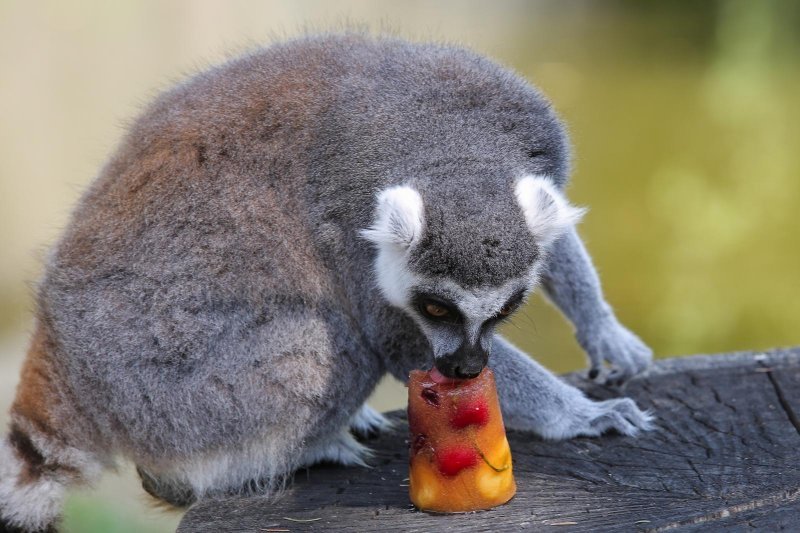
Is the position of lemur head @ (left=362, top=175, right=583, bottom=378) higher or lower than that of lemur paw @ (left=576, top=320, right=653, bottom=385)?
higher

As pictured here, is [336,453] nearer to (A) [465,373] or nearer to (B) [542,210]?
(A) [465,373]

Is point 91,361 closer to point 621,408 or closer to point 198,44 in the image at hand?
point 621,408

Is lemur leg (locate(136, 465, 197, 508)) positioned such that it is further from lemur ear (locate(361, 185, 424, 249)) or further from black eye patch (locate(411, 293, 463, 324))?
lemur ear (locate(361, 185, 424, 249))

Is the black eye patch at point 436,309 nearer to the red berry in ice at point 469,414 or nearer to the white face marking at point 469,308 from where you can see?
the white face marking at point 469,308

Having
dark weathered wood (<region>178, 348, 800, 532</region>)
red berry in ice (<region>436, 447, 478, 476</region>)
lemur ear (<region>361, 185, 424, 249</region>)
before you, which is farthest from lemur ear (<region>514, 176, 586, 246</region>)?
dark weathered wood (<region>178, 348, 800, 532</region>)

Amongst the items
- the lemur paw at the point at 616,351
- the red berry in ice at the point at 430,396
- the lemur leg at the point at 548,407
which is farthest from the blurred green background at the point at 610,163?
the red berry in ice at the point at 430,396

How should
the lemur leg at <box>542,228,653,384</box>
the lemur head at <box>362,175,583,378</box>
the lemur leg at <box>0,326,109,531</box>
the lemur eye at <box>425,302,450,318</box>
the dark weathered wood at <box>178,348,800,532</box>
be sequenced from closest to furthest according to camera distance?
the dark weathered wood at <box>178,348,800,532</box> → the lemur head at <box>362,175,583,378</box> → the lemur eye at <box>425,302,450,318</box> → the lemur leg at <box>0,326,109,531</box> → the lemur leg at <box>542,228,653,384</box>

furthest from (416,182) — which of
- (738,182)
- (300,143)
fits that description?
(738,182)

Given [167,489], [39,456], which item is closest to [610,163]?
[167,489]
